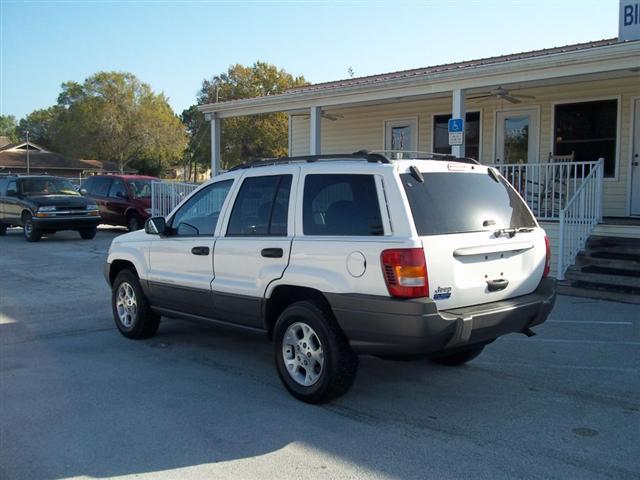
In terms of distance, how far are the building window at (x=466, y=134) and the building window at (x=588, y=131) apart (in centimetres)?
194

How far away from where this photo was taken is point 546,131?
42.7 feet

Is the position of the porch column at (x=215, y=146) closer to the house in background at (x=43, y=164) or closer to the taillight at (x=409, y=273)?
the taillight at (x=409, y=273)

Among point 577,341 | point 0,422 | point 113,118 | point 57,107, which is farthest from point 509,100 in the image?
point 57,107

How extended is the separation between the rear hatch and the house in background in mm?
54759

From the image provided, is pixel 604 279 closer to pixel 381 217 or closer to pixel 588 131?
pixel 588 131

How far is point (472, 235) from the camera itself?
454cm

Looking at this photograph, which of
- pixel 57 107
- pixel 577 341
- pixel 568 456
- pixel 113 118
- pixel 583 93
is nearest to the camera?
pixel 568 456

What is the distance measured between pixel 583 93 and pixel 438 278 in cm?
981

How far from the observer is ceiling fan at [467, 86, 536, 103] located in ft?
40.5

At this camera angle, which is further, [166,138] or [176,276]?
[166,138]

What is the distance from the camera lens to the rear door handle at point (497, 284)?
4590 mm

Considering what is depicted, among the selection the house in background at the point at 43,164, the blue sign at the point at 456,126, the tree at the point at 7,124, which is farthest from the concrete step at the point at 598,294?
the tree at the point at 7,124

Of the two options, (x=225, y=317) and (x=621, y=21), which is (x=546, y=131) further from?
(x=225, y=317)

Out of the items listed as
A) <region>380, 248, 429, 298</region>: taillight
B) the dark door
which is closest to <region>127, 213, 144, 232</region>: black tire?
the dark door
